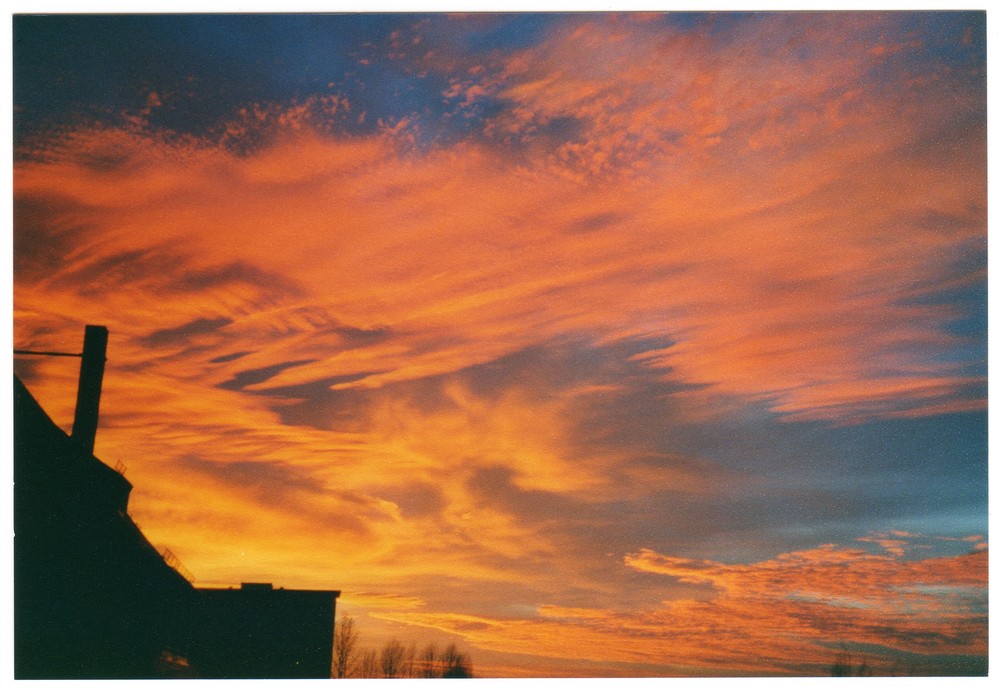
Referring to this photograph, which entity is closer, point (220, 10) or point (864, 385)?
point (220, 10)

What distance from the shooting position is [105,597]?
1406cm

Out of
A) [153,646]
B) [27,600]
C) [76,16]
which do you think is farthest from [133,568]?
[76,16]

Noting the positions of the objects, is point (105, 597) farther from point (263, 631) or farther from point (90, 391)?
point (263, 631)

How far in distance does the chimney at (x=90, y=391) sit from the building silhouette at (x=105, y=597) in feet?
0.07

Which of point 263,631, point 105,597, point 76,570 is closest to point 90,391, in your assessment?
point 105,597

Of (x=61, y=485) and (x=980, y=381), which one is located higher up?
(x=980, y=381)

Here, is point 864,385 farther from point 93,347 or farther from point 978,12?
point 93,347

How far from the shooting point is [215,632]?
18.5 meters

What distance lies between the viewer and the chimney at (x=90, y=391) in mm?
14961

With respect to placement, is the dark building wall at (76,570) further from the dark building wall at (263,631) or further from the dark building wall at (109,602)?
the dark building wall at (263,631)

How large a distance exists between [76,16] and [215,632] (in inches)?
467

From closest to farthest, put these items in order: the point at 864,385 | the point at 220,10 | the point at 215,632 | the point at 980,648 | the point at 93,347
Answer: the point at 220,10 < the point at 980,648 < the point at 864,385 < the point at 93,347 < the point at 215,632

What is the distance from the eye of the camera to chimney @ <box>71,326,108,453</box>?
49.1 ft

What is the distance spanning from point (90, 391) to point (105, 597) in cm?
363
